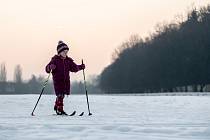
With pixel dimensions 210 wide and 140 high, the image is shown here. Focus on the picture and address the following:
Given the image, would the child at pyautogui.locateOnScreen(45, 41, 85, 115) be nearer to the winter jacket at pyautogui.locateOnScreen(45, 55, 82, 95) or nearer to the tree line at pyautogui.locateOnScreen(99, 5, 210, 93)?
the winter jacket at pyautogui.locateOnScreen(45, 55, 82, 95)

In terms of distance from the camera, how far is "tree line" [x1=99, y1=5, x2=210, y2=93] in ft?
257

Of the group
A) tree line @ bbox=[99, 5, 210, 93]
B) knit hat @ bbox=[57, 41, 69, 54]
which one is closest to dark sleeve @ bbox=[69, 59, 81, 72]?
knit hat @ bbox=[57, 41, 69, 54]

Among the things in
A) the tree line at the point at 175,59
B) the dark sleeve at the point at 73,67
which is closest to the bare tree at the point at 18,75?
the tree line at the point at 175,59

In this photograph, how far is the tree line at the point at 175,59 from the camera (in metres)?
78.3

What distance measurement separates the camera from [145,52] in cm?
9762

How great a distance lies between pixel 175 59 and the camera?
82.6 m

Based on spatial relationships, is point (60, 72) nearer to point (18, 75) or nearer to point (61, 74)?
point (61, 74)

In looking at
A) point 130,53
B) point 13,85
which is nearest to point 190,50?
point 130,53

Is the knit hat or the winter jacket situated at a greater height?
the knit hat

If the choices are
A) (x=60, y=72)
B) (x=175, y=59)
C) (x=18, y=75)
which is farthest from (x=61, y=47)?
(x=18, y=75)

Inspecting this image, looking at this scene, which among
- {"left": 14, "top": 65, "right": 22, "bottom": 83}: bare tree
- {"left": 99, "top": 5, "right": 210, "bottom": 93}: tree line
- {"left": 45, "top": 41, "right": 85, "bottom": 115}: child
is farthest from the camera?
{"left": 14, "top": 65, "right": 22, "bottom": 83}: bare tree

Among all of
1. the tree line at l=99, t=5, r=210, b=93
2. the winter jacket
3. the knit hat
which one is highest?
the tree line at l=99, t=5, r=210, b=93

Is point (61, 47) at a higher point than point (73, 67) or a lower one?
higher

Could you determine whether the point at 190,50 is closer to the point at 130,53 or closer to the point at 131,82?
the point at 131,82
